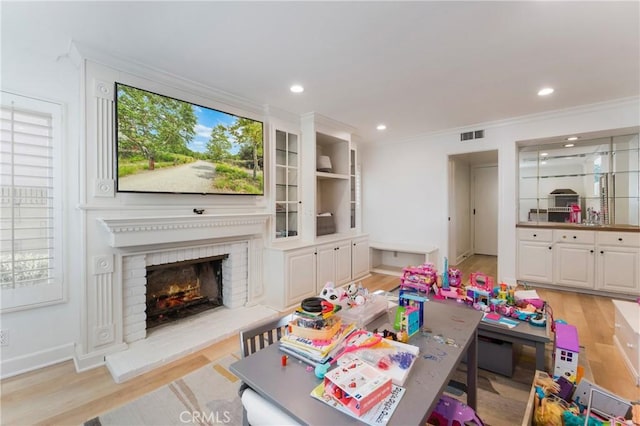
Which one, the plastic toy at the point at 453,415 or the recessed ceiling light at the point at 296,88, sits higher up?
the recessed ceiling light at the point at 296,88

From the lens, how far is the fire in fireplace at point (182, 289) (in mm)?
2865

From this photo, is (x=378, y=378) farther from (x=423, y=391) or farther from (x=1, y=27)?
(x=1, y=27)

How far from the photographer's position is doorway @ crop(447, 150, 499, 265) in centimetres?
589

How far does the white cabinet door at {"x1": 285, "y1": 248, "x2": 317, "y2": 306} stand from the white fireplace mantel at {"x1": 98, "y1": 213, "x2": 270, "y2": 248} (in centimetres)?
55

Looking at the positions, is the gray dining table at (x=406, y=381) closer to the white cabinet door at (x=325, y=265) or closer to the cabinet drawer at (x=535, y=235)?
the white cabinet door at (x=325, y=265)

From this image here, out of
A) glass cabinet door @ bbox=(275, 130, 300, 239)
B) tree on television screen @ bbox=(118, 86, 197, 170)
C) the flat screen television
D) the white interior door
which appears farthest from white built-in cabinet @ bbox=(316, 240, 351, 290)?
the white interior door

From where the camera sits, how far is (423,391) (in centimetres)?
93

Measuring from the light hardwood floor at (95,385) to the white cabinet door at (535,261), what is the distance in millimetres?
1285

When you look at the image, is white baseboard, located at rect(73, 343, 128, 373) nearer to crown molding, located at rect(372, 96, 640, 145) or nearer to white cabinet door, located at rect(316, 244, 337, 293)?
white cabinet door, located at rect(316, 244, 337, 293)

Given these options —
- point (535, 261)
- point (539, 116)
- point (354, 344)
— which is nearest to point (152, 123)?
point (354, 344)

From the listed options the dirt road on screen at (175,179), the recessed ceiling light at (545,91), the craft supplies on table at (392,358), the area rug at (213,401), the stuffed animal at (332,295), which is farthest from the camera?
the recessed ceiling light at (545,91)

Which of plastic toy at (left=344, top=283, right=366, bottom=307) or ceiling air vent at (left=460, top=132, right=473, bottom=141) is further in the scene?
ceiling air vent at (left=460, top=132, right=473, bottom=141)

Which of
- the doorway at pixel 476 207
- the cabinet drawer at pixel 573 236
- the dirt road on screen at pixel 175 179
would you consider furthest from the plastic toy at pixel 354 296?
the doorway at pixel 476 207

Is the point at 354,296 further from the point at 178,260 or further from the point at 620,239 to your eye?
the point at 620,239
